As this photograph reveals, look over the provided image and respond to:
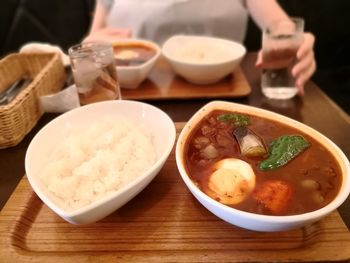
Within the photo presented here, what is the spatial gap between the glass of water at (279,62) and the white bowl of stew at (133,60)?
495 millimetres

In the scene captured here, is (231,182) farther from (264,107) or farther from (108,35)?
(108,35)

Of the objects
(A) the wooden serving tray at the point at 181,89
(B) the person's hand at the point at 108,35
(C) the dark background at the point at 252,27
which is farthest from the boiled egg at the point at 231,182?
(C) the dark background at the point at 252,27

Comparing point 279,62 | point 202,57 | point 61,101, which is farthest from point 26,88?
point 279,62

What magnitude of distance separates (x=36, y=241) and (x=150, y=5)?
168cm

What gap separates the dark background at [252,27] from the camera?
2762 millimetres

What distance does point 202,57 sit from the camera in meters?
1.63

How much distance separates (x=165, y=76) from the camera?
66.4 inches

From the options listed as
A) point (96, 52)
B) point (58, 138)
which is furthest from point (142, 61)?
point (58, 138)

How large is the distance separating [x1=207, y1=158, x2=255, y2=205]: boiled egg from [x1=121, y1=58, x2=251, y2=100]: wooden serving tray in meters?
0.63

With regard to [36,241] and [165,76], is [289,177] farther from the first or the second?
[165,76]

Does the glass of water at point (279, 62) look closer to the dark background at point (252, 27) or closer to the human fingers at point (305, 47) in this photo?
the human fingers at point (305, 47)

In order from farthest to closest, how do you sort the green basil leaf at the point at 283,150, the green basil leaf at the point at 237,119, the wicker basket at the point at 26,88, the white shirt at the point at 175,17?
the white shirt at the point at 175,17 < the wicker basket at the point at 26,88 < the green basil leaf at the point at 237,119 < the green basil leaf at the point at 283,150

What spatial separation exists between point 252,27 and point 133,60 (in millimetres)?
1684

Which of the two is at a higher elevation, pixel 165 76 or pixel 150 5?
pixel 150 5
